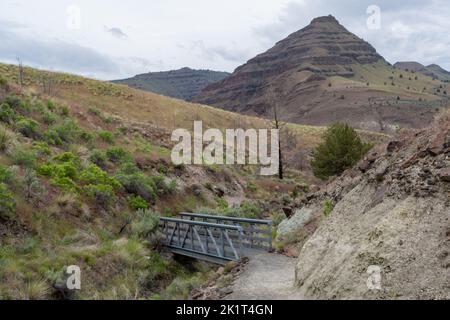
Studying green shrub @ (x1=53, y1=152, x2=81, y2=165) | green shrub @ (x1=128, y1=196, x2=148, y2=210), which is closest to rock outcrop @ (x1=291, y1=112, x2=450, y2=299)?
green shrub @ (x1=128, y1=196, x2=148, y2=210)

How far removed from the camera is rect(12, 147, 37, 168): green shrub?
1606 cm

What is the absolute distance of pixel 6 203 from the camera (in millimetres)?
12695

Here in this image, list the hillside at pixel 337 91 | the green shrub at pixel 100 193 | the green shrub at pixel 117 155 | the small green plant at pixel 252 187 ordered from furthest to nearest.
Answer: the hillside at pixel 337 91 → the small green plant at pixel 252 187 → the green shrub at pixel 117 155 → the green shrub at pixel 100 193

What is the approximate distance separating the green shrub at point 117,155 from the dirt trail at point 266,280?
13353mm

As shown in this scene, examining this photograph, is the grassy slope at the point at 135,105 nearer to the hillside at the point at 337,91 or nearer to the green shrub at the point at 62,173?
the hillside at the point at 337,91

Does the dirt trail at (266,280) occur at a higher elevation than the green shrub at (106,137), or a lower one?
lower

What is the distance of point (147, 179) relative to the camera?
21.5 meters

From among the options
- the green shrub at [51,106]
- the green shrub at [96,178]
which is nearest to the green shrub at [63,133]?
the green shrub at [51,106]

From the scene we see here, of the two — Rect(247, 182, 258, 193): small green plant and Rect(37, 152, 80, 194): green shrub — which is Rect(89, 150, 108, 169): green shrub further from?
Rect(247, 182, 258, 193): small green plant

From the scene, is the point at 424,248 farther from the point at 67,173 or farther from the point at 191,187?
the point at 191,187

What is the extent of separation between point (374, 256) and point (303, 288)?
163cm

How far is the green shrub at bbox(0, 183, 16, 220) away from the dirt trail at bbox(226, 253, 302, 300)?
7.39m

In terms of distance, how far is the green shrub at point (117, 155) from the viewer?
2298 cm

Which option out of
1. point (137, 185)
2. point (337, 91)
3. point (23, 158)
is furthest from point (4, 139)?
point (337, 91)
